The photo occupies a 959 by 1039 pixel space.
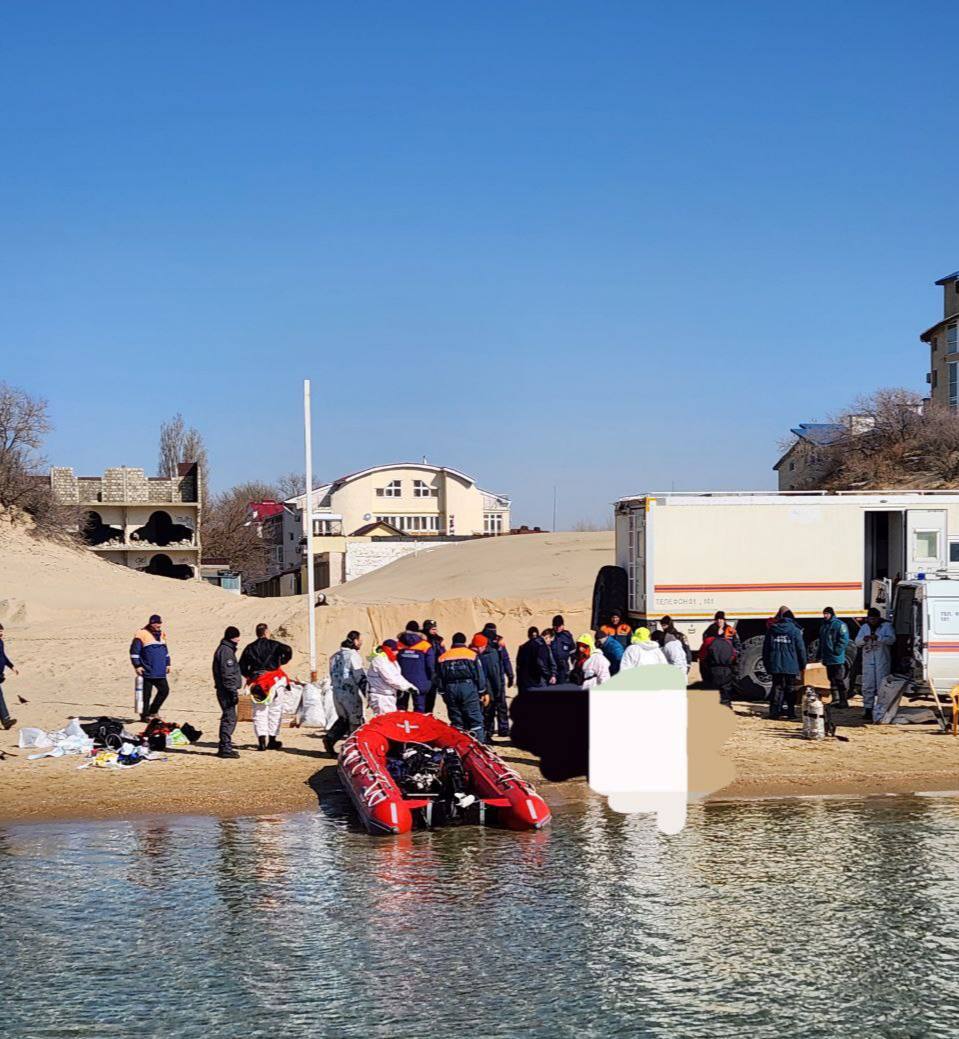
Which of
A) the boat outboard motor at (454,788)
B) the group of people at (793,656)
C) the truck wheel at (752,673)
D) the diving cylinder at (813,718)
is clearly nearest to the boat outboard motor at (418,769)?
the boat outboard motor at (454,788)

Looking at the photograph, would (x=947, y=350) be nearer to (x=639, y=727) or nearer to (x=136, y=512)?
(x=136, y=512)

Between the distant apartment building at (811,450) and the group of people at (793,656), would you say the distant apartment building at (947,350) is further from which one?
the group of people at (793,656)

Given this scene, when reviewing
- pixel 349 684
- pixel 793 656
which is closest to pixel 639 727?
pixel 349 684

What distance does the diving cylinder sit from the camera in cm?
1928

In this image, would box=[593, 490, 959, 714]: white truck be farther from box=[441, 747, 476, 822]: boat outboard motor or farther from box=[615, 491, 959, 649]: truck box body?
box=[441, 747, 476, 822]: boat outboard motor

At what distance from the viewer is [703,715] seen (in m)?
10.1

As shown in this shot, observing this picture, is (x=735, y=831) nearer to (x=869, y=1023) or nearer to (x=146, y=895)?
(x=869, y=1023)

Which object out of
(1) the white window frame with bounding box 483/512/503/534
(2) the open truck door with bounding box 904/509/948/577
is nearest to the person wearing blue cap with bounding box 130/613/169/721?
(2) the open truck door with bounding box 904/509/948/577

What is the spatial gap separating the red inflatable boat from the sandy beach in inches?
47.1

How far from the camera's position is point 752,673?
2317 centimetres

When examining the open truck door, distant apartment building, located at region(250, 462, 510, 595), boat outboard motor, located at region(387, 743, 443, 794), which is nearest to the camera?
boat outboard motor, located at region(387, 743, 443, 794)

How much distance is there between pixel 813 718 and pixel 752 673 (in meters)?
3.82

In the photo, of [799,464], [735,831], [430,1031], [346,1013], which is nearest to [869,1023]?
[430,1031]

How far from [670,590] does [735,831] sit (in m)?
8.65
